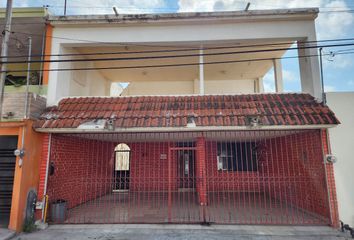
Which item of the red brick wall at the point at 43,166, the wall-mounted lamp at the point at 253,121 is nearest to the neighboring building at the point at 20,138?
the red brick wall at the point at 43,166

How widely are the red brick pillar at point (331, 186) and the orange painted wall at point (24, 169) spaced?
26.3 ft

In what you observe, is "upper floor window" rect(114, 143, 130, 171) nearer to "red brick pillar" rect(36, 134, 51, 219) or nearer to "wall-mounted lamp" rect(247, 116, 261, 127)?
"red brick pillar" rect(36, 134, 51, 219)

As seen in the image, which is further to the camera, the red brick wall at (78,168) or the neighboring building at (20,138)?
the red brick wall at (78,168)

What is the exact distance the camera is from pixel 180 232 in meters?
5.57

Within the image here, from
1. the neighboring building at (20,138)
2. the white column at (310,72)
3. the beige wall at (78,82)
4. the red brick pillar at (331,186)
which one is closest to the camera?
the neighboring building at (20,138)

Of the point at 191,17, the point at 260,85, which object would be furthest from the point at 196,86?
the point at 191,17

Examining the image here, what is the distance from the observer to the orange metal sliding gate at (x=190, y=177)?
665cm

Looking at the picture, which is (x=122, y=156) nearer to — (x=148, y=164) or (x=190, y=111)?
(x=148, y=164)

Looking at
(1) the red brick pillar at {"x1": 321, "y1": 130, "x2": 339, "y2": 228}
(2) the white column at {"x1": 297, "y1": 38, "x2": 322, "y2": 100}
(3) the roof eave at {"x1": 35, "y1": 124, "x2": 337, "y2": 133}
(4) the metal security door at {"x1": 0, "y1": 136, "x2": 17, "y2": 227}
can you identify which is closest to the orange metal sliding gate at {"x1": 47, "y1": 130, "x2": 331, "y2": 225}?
(1) the red brick pillar at {"x1": 321, "y1": 130, "x2": 339, "y2": 228}

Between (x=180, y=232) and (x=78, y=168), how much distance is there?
15.5 feet

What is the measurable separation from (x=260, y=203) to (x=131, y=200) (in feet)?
17.3

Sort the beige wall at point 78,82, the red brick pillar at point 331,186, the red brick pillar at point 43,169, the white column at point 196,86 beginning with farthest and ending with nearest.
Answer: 1. the white column at point 196,86
2. the beige wall at point 78,82
3. the red brick pillar at point 43,169
4. the red brick pillar at point 331,186

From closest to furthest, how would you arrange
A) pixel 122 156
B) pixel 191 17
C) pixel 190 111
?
pixel 190 111, pixel 191 17, pixel 122 156

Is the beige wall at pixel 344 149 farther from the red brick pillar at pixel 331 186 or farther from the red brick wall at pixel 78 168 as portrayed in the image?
the red brick wall at pixel 78 168
